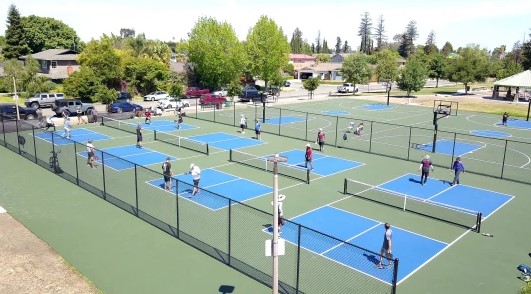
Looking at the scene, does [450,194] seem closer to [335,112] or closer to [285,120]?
[285,120]

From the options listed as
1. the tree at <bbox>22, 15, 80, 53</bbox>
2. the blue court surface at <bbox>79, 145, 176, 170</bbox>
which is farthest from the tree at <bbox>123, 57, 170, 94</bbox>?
the tree at <bbox>22, 15, 80, 53</bbox>

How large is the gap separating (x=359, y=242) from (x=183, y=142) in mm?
18813

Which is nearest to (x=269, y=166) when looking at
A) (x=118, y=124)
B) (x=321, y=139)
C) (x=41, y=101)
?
(x=321, y=139)

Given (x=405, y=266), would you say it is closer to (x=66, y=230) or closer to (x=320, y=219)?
(x=320, y=219)

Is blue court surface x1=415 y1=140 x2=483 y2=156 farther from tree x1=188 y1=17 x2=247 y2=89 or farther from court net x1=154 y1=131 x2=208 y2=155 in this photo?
Result: tree x1=188 y1=17 x2=247 y2=89

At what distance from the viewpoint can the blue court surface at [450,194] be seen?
20.6 metres

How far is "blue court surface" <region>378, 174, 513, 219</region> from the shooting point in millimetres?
20594

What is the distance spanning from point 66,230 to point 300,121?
31101 mm

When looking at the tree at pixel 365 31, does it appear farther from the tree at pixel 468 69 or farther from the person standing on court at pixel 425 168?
the person standing on court at pixel 425 168

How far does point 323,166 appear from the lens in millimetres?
27062

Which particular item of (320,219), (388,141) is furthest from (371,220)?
(388,141)

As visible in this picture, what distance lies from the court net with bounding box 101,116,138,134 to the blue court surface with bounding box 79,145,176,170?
6.96 m

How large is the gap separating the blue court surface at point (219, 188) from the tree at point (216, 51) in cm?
4356

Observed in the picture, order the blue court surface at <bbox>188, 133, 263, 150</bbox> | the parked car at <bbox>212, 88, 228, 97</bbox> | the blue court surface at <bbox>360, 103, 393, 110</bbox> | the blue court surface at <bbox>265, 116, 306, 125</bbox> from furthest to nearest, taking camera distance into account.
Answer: the parked car at <bbox>212, 88, 228, 97</bbox> → the blue court surface at <bbox>360, 103, 393, 110</bbox> → the blue court surface at <bbox>265, 116, 306, 125</bbox> → the blue court surface at <bbox>188, 133, 263, 150</bbox>
